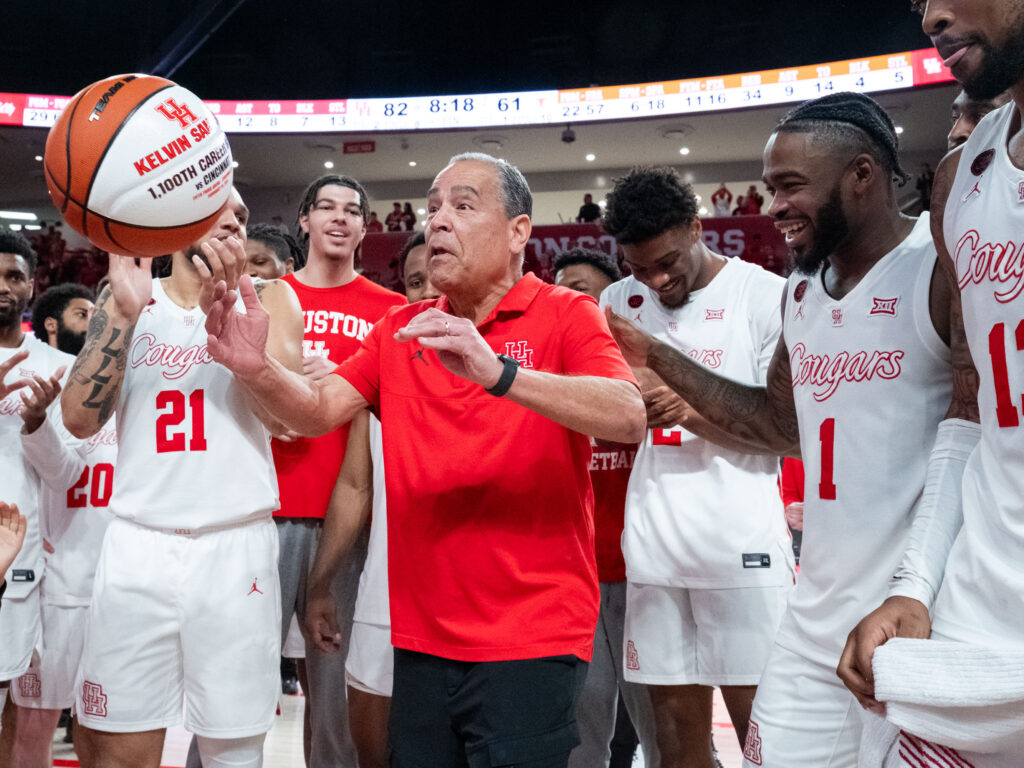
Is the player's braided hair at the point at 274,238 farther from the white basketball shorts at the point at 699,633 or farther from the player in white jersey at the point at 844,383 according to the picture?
the player in white jersey at the point at 844,383

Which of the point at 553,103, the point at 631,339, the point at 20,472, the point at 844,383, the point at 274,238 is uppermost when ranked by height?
the point at 553,103

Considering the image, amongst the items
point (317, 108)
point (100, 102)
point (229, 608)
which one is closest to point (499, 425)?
point (229, 608)

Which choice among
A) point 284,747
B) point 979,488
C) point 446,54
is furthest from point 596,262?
point 446,54

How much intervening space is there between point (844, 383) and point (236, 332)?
158 centimetres

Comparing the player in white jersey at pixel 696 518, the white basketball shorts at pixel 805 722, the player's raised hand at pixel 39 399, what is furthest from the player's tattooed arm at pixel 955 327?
the player's raised hand at pixel 39 399

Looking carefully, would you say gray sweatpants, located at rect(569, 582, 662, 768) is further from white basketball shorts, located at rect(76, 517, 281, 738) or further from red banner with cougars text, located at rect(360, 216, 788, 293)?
red banner with cougars text, located at rect(360, 216, 788, 293)

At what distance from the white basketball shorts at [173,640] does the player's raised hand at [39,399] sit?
0.81 meters

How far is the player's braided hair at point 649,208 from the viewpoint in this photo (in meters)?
3.53

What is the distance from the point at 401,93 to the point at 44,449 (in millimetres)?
17769

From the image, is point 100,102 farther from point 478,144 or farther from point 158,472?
point 478,144

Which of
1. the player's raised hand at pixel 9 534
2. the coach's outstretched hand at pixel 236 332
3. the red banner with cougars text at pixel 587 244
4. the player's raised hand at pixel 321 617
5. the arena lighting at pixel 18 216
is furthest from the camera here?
the arena lighting at pixel 18 216

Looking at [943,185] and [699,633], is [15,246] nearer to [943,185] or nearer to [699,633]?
[699,633]

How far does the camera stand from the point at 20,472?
4059 mm

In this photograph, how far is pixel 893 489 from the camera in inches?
86.8
